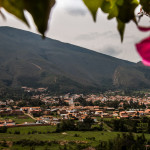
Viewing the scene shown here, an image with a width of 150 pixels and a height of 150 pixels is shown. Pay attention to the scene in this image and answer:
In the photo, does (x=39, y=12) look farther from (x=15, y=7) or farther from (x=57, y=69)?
(x=57, y=69)

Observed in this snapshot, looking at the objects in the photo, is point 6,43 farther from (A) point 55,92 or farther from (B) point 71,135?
(B) point 71,135

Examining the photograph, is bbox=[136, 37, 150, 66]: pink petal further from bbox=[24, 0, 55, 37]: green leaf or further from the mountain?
the mountain

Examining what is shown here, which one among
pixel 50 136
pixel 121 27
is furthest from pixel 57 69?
pixel 121 27

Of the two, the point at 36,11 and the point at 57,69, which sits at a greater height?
the point at 57,69

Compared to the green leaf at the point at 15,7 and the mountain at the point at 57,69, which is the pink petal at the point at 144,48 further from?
the mountain at the point at 57,69

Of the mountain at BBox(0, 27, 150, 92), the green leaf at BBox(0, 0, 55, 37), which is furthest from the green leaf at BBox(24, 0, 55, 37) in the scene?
the mountain at BBox(0, 27, 150, 92)

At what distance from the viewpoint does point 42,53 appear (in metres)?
61.8

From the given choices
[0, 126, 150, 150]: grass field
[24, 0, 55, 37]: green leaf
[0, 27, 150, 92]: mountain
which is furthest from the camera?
[0, 27, 150, 92]: mountain


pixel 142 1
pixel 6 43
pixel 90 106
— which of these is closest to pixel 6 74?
pixel 6 43

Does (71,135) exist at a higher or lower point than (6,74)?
lower

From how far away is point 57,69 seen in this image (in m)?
47.4

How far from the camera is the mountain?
38656 millimetres

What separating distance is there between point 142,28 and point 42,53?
62587 mm

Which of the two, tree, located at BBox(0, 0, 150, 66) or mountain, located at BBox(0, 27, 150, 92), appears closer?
tree, located at BBox(0, 0, 150, 66)
